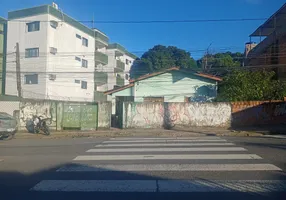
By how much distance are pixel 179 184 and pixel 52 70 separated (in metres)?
29.9

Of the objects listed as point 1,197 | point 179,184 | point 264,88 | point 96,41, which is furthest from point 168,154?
point 96,41

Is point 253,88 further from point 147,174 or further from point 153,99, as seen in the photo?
point 147,174

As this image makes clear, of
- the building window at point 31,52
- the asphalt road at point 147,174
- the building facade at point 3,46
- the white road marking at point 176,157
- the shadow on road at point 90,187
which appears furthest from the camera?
the building facade at point 3,46

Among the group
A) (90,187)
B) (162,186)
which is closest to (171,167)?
(162,186)

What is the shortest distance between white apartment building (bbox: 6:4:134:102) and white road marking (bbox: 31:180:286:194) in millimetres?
27201

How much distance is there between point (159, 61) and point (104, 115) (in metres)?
39.4

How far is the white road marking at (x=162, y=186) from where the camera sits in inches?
208

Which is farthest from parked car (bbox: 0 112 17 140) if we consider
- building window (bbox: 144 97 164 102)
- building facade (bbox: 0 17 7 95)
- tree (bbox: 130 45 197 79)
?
tree (bbox: 130 45 197 79)

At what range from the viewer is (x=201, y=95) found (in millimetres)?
24875

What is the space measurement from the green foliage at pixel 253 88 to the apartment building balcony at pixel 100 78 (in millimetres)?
22805

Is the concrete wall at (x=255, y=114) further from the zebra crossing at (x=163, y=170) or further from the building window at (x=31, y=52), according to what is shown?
the building window at (x=31, y=52)

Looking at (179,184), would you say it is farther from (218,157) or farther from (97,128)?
(97,128)

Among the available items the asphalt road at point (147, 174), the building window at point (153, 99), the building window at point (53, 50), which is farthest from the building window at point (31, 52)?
the asphalt road at point (147, 174)

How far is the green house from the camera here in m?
24.9
